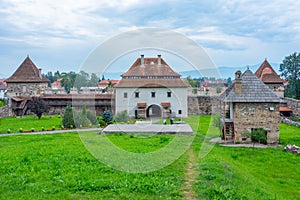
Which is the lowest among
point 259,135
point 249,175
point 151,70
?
point 249,175

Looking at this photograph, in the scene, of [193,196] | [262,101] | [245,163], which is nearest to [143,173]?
[193,196]

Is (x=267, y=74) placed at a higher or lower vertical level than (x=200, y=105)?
higher

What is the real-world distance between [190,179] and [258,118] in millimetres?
8212

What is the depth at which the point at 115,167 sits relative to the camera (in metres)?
9.27

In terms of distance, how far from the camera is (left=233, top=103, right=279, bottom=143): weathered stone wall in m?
15.1

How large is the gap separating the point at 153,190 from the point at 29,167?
4.11 meters

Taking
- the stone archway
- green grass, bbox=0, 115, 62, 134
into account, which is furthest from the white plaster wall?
green grass, bbox=0, 115, 62, 134

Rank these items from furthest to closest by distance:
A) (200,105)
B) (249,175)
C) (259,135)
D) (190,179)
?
1. (200,105)
2. (259,135)
3. (249,175)
4. (190,179)

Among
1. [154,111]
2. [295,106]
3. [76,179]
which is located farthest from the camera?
[154,111]

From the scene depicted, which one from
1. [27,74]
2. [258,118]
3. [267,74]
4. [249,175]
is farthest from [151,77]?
[249,175]

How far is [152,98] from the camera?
28.7 meters

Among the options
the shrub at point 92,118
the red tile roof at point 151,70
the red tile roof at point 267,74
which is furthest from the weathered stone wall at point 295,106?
the shrub at point 92,118

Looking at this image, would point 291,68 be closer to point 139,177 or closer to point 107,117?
point 107,117

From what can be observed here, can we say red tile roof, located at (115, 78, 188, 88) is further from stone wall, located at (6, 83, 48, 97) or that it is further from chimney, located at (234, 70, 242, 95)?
chimney, located at (234, 70, 242, 95)
